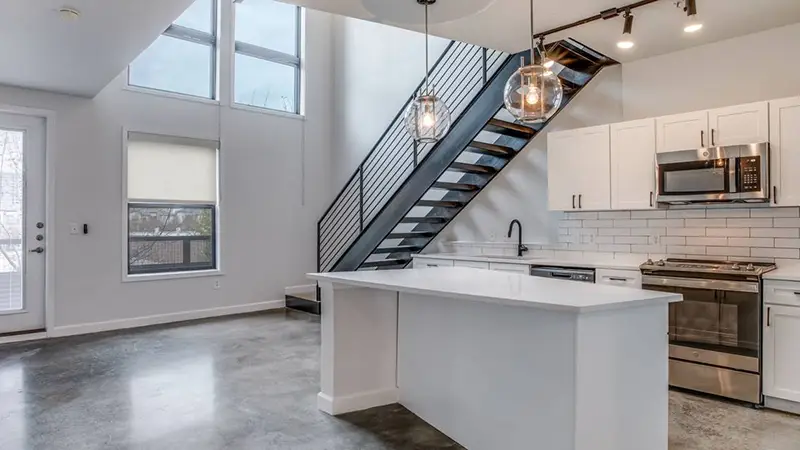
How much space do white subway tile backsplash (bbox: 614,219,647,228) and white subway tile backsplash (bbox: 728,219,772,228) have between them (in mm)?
690

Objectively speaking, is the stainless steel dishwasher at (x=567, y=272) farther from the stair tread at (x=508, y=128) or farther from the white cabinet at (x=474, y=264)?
the stair tread at (x=508, y=128)

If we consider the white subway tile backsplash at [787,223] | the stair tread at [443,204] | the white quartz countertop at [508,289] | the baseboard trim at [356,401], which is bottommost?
the baseboard trim at [356,401]

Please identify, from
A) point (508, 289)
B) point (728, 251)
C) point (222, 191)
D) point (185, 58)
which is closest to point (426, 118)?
point (508, 289)

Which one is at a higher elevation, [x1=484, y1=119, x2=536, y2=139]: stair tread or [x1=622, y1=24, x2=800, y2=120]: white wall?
[x1=622, y1=24, x2=800, y2=120]: white wall

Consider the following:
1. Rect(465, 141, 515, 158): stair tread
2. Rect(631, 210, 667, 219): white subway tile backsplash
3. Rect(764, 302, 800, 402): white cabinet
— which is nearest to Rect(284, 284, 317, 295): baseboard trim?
Rect(465, 141, 515, 158): stair tread

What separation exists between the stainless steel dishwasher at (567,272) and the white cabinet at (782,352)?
4.04ft

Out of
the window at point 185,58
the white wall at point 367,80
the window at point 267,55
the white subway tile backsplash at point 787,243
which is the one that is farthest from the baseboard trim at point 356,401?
the window at point 267,55

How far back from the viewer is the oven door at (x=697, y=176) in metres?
3.75

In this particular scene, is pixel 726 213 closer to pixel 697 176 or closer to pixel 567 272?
pixel 697 176

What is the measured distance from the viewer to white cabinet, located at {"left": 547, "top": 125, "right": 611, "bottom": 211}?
450 centimetres

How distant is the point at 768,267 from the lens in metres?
3.64

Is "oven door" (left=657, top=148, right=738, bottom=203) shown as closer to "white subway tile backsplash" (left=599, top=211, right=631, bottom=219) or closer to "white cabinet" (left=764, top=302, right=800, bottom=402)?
"white subway tile backsplash" (left=599, top=211, right=631, bottom=219)

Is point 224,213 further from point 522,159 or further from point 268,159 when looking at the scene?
point 522,159

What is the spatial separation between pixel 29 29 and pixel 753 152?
5.23 metres
